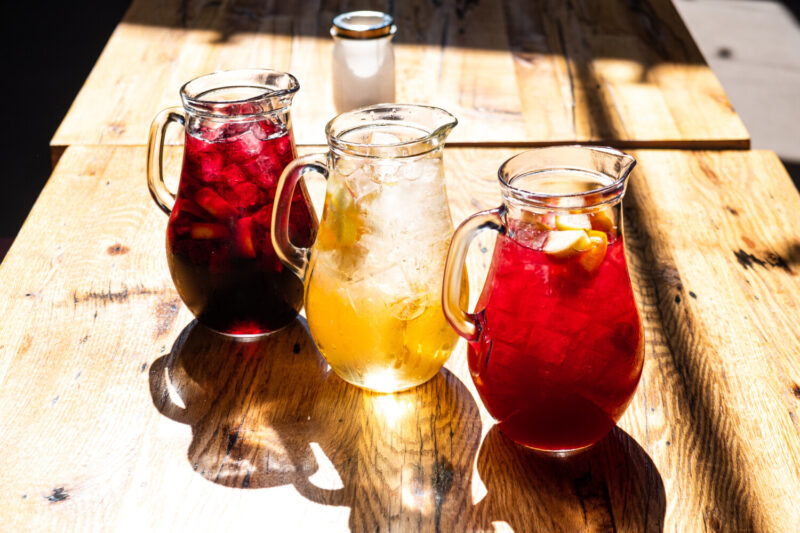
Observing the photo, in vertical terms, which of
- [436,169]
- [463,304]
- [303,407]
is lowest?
[303,407]

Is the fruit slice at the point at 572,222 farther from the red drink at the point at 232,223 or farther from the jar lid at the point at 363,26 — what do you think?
the jar lid at the point at 363,26

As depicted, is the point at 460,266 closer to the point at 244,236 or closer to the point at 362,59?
the point at 244,236

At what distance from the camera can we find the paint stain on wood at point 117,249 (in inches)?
37.7

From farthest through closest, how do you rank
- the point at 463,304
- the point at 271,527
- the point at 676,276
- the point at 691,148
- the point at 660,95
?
the point at 660,95, the point at 691,148, the point at 676,276, the point at 463,304, the point at 271,527

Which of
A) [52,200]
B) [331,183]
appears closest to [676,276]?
[331,183]

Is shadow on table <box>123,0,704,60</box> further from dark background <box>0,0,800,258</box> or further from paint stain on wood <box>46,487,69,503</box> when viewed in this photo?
paint stain on wood <box>46,487,69,503</box>

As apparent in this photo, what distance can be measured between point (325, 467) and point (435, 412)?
111mm

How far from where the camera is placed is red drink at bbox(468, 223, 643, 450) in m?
0.59

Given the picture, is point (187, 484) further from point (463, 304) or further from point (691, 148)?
point (691, 148)

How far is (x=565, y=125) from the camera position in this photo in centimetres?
126

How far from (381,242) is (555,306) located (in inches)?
5.9

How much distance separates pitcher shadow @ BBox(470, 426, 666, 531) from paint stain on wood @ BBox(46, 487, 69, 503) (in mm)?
304

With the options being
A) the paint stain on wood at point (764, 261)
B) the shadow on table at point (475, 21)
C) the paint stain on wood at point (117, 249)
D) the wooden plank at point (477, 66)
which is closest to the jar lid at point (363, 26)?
the wooden plank at point (477, 66)

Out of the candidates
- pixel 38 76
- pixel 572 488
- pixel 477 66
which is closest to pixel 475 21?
pixel 477 66
